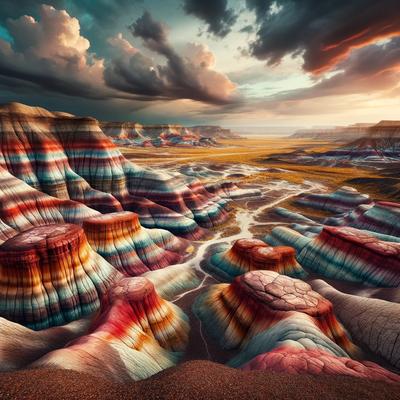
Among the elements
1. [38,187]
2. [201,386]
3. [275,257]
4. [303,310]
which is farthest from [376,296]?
[38,187]

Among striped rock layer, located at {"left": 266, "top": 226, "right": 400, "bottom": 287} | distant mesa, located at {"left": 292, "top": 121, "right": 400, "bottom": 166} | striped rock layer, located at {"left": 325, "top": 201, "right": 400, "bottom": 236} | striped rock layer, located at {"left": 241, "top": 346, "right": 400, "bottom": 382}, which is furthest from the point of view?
distant mesa, located at {"left": 292, "top": 121, "right": 400, "bottom": 166}

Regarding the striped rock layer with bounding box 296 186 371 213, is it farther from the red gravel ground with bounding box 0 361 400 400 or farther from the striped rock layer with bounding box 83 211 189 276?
the red gravel ground with bounding box 0 361 400 400

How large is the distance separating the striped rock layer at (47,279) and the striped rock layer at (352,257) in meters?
26.9

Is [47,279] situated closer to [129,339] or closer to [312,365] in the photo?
[129,339]

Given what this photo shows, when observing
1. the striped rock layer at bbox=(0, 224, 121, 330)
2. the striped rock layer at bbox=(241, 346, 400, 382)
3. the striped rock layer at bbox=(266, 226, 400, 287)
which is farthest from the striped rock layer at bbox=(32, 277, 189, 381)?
the striped rock layer at bbox=(266, 226, 400, 287)

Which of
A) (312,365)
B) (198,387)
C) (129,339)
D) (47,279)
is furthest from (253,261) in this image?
(198,387)

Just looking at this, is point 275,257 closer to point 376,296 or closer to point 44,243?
point 376,296

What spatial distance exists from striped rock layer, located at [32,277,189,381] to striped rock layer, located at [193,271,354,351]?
3.25 metres

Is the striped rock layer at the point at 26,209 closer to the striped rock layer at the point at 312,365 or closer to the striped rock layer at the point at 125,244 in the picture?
the striped rock layer at the point at 125,244

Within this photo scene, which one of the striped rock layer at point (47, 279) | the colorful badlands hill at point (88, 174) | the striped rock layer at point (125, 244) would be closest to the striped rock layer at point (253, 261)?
the striped rock layer at point (125, 244)

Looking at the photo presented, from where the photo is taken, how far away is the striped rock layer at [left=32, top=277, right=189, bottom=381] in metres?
12.4

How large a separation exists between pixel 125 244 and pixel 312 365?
2469 cm

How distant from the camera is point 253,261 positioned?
29828mm

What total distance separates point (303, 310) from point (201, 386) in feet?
39.9
